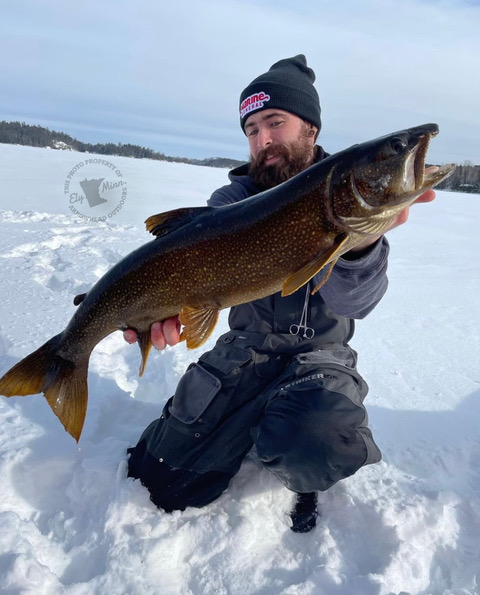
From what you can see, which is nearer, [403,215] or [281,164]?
[403,215]

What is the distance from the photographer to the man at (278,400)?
7.68 feet

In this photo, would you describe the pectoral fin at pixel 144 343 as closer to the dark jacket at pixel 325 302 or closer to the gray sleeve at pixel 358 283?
the dark jacket at pixel 325 302

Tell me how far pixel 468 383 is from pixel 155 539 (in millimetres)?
2797

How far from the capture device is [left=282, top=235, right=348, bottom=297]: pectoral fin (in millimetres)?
1891

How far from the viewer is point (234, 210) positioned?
6.88 ft

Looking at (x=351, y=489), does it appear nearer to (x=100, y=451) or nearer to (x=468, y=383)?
(x=100, y=451)

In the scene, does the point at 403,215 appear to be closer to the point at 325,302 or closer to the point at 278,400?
the point at 325,302

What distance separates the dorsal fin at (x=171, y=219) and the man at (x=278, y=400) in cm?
52

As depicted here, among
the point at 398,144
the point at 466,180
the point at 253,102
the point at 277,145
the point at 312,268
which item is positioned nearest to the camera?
the point at 398,144

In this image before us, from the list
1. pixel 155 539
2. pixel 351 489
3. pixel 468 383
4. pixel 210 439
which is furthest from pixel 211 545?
pixel 468 383

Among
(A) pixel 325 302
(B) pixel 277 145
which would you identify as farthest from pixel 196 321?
(B) pixel 277 145

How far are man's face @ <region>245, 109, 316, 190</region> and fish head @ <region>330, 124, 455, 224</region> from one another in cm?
143

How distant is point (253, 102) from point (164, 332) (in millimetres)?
2172

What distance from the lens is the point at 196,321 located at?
Result: 2311 millimetres
